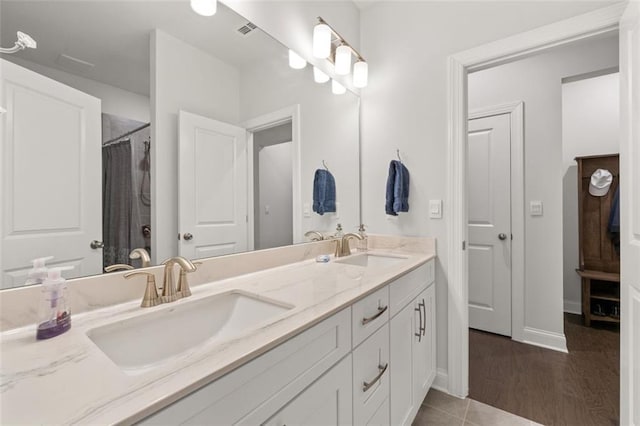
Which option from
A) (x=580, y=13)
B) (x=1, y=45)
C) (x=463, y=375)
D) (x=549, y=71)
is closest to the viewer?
(x=1, y=45)

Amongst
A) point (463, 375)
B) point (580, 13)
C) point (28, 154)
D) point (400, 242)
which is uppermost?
point (580, 13)

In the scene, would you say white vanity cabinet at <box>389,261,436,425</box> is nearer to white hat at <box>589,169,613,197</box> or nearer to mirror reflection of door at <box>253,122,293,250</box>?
mirror reflection of door at <box>253,122,293,250</box>

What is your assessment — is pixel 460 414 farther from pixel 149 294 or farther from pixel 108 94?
pixel 108 94

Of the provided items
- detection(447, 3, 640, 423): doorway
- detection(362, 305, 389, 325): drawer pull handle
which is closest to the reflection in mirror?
detection(362, 305, 389, 325): drawer pull handle

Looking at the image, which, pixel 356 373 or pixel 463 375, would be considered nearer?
pixel 356 373

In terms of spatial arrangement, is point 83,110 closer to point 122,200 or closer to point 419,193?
point 122,200

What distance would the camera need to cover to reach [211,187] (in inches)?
47.8

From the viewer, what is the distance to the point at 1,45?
0.73 meters

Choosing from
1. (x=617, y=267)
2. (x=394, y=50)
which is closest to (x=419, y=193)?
(x=394, y=50)

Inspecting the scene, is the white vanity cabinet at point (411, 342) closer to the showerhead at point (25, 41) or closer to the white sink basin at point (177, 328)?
the white sink basin at point (177, 328)

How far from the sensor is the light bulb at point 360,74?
1.97 meters

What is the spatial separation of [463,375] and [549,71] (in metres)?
2.39

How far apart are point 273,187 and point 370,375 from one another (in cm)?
98

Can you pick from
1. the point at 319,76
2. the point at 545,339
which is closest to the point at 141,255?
the point at 319,76
